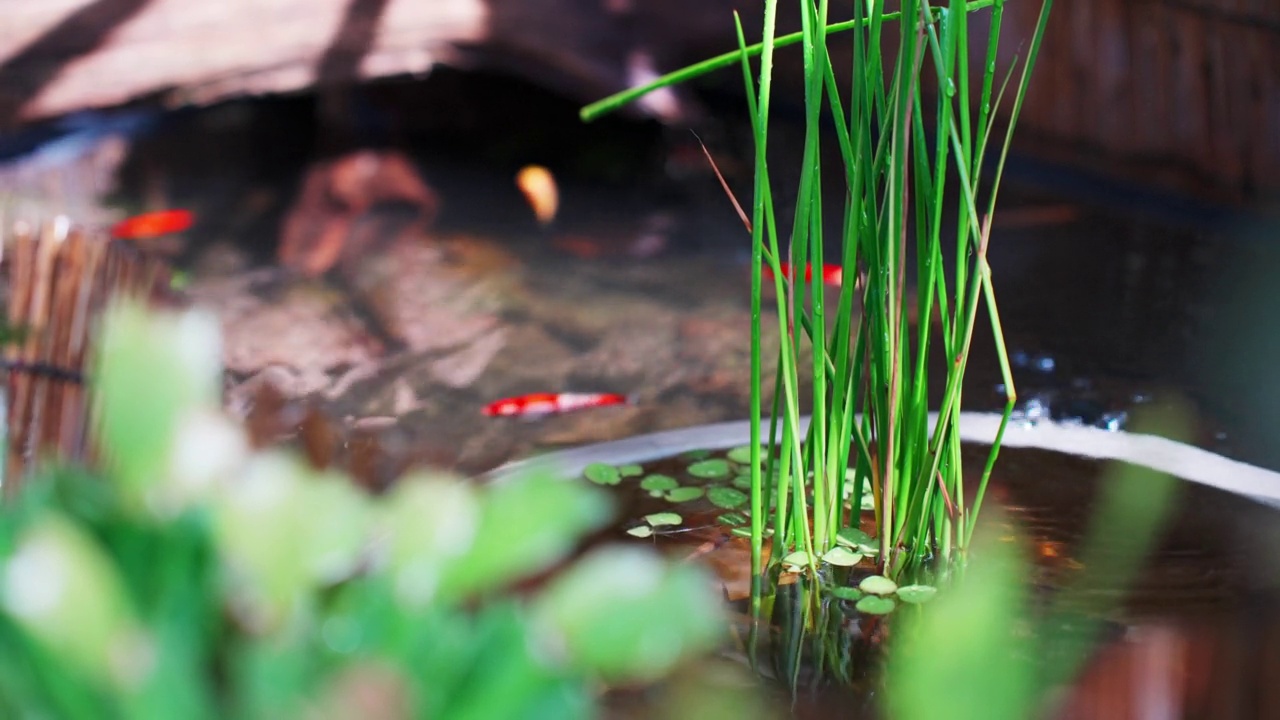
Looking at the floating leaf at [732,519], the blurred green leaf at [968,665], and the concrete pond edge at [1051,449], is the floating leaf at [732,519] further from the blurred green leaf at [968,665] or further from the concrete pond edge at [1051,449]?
the blurred green leaf at [968,665]

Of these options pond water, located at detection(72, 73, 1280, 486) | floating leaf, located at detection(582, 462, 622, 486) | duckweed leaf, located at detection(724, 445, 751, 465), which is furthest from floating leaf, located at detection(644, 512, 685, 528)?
pond water, located at detection(72, 73, 1280, 486)

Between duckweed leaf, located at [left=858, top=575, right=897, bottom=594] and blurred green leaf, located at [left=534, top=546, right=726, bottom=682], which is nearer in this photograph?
blurred green leaf, located at [left=534, top=546, right=726, bottom=682]

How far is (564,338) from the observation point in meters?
2.61

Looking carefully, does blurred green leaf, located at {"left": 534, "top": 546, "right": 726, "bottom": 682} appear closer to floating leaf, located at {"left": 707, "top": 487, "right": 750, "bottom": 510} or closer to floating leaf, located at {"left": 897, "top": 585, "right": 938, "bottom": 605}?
floating leaf, located at {"left": 897, "top": 585, "right": 938, "bottom": 605}

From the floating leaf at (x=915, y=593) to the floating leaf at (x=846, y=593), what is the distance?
0.05 meters

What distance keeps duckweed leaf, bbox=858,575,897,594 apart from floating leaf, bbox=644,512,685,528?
31 cm

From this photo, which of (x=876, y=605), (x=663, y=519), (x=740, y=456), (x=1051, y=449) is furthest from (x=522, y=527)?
(x=1051, y=449)

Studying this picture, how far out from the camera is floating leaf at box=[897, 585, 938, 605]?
4.53 ft

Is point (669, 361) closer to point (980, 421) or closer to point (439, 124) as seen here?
point (980, 421)

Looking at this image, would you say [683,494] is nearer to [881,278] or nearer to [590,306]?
[881,278]

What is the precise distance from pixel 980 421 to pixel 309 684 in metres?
1.86

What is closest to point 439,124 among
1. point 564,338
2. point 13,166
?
point 13,166

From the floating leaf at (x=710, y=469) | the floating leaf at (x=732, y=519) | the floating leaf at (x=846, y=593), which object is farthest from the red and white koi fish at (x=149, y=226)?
the floating leaf at (x=846, y=593)

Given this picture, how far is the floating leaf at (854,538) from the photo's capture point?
4.88 ft
